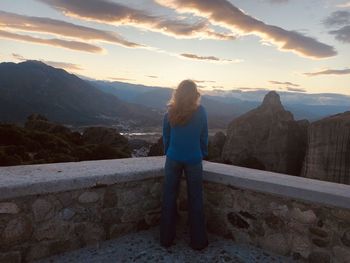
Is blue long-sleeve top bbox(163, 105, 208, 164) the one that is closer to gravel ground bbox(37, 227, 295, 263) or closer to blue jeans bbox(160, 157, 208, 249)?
blue jeans bbox(160, 157, 208, 249)

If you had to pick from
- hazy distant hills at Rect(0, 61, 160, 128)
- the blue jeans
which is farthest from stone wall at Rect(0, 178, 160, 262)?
hazy distant hills at Rect(0, 61, 160, 128)

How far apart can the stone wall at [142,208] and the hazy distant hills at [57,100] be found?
88713mm

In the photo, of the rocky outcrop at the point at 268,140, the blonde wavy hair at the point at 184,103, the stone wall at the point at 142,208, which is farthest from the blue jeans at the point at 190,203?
the rocky outcrop at the point at 268,140

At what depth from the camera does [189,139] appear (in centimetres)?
368

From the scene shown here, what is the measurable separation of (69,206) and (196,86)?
62.7 inches

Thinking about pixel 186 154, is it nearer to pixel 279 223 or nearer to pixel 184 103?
pixel 184 103

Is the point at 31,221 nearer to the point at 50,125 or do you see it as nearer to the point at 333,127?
the point at 50,125

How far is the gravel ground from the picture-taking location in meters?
3.38

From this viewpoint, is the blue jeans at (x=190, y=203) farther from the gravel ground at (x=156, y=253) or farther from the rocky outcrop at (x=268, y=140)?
the rocky outcrop at (x=268, y=140)

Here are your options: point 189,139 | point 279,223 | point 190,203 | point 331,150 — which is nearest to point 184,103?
point 189,139

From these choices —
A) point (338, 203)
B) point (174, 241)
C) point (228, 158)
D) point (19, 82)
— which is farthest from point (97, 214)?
point (19, 82)

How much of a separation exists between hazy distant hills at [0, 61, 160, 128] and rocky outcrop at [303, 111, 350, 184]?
67.7 metres

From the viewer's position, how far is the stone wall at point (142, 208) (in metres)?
3.12

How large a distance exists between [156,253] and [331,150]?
3609 centimetres
